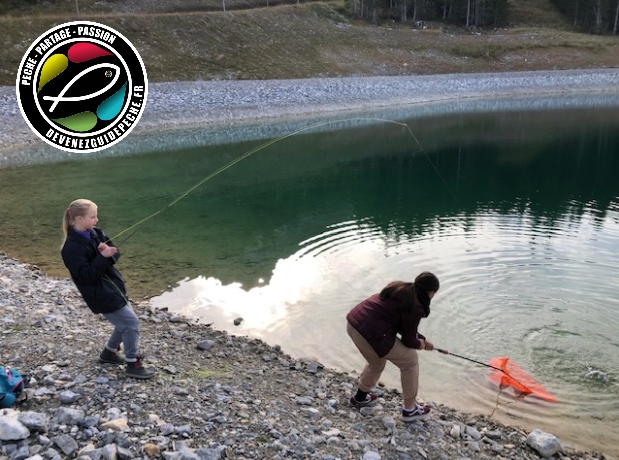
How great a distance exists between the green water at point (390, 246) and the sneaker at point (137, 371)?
9.81ft

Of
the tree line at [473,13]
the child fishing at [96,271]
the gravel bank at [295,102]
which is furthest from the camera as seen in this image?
the tree line at [473,13]

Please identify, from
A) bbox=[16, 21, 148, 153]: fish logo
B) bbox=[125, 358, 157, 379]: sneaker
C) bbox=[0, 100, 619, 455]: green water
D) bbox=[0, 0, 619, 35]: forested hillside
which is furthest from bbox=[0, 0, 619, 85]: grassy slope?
bbox=[125, 358, 157, 379]: sneaker

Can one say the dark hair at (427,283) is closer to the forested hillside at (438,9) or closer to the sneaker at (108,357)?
the sneaker at (108,357)

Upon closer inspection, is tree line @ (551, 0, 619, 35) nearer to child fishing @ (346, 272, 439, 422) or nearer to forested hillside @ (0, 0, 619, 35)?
forested hillside @ (0, 0, 619, 35)

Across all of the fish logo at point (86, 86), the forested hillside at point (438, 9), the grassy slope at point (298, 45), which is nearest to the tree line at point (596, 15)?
the forested hillside at point (438, 9)

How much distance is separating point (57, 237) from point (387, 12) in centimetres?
7585

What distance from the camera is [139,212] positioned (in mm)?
17562

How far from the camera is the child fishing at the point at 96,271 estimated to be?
551 centimetres

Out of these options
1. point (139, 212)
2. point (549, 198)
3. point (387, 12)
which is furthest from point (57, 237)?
point (387, 12)

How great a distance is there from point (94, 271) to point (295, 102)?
125 feet

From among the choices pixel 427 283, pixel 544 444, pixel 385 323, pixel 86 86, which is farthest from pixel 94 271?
pixel 86 86

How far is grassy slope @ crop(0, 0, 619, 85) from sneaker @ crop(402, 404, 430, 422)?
42.0 m

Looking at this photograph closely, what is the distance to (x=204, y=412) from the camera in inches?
221

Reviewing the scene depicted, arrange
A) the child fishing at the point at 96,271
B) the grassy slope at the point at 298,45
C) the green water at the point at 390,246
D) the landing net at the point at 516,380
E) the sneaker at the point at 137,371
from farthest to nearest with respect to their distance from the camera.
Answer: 1. the grassy slope at the point at 298,45
2. the green water at the point at 390,246
3. the landing net at the point at 516,380
4. the sneaker at the point at 137,371
5. the child fishing at the point at 96,271
